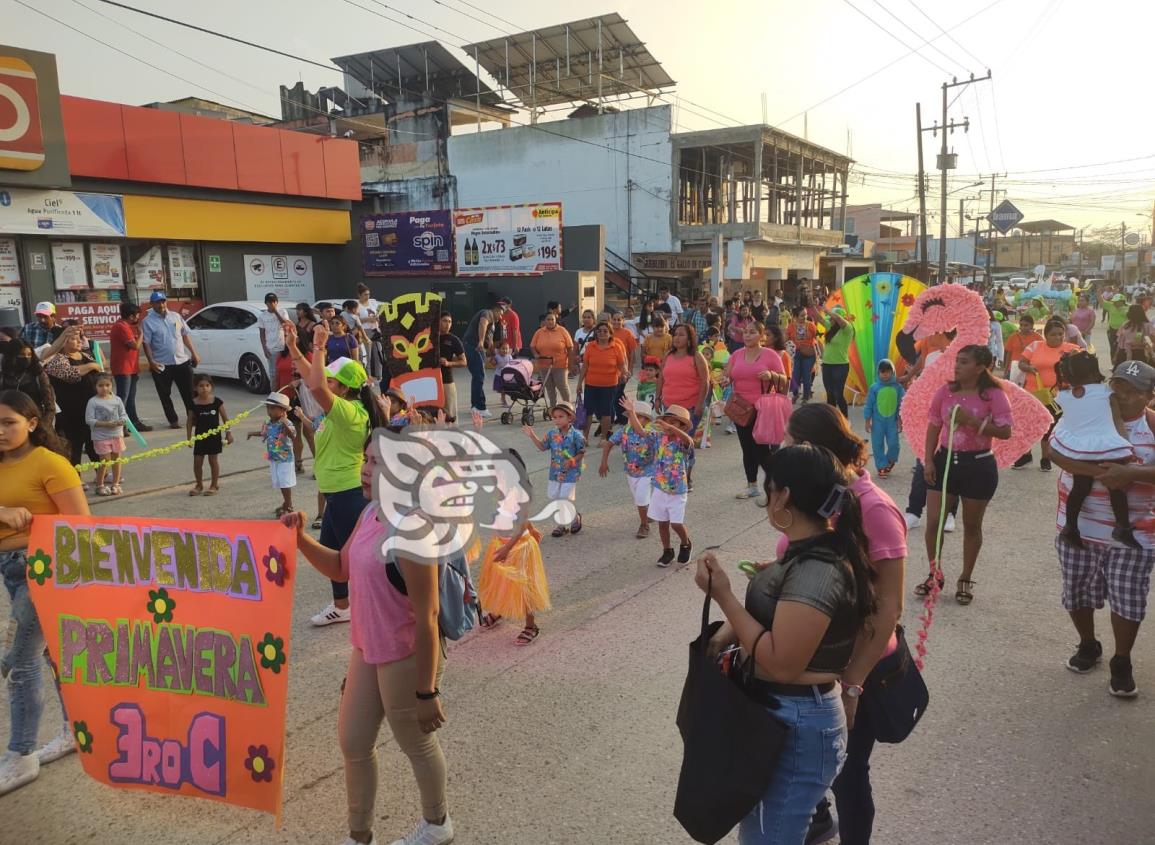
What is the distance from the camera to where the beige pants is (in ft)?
8.77

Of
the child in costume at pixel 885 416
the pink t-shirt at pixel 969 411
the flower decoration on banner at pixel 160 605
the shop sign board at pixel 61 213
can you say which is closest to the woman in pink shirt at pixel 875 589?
the flower decoration on banner at pixel 160 605

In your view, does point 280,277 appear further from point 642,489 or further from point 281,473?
point 642,489

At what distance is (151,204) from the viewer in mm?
16156

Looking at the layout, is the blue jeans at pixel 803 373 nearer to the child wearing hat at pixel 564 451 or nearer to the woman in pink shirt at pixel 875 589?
the child wearing hat at pixel 564 451

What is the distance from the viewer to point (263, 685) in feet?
9.51

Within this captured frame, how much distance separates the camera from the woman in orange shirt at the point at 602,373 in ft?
30.2

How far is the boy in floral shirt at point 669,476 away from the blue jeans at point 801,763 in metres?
3.64

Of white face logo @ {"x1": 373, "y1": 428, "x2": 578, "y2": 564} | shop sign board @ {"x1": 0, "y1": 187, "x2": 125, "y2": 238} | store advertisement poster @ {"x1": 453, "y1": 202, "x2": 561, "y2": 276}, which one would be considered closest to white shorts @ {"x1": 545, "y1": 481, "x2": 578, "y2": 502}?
white face logo @ {"x1": 373, "y1": 428, "x2": 578, "y2": 564}

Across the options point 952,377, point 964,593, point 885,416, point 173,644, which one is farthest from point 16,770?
point 885,416

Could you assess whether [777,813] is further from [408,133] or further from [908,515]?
[408,133]

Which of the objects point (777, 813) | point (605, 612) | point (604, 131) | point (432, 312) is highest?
point (604, 131)

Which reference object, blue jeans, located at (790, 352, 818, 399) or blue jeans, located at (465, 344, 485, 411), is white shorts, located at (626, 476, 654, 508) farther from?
blue jeans, located at (790, 352, 818, 399)

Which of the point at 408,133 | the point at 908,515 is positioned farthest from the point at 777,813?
the point at 408,133

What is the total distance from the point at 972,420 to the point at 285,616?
404cm
